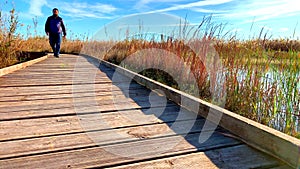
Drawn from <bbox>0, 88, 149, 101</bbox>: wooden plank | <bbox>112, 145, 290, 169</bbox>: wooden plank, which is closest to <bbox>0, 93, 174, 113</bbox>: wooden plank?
<bbox>0, 88, 149, 101</bbox>: wooden plank

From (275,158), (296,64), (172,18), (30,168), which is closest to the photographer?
(30,168)

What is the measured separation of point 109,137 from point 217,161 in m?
0.60

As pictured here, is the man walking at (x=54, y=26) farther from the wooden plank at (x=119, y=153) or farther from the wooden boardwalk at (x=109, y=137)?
the wooden plank at (x=119, y=153)

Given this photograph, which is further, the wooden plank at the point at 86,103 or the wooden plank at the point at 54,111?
the wooden plank at the point at 86,103

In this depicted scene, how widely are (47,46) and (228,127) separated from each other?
9752 mm

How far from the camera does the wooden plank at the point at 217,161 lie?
1.06 metres

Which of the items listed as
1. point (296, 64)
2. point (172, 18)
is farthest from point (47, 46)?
point (296, 64)

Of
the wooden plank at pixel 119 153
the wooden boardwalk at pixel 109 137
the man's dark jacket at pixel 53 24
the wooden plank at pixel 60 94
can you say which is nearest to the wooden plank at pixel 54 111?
the wooden boardwalk at pixel 109 137

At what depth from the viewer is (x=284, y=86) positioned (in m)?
1.98

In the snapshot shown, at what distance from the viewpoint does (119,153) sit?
1155mm

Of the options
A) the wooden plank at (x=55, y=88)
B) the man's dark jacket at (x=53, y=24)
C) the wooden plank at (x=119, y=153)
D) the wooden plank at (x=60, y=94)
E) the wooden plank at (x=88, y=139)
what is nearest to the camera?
the wooden plank at (x=119, y=153)

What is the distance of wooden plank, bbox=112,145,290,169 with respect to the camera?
3.47ft

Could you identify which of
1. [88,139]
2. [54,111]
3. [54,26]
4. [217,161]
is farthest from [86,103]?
[54,26]

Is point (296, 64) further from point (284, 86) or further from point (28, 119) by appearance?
point (28, 119)
